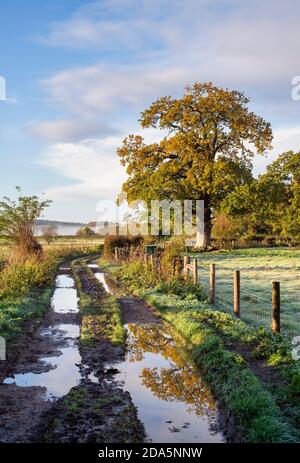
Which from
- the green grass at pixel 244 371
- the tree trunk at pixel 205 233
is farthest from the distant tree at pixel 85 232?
the green grass at pixel 244 371

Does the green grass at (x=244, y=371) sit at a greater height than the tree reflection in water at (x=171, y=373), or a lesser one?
greater

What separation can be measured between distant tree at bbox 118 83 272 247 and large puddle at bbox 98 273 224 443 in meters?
30.0

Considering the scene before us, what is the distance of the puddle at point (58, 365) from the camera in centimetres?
813

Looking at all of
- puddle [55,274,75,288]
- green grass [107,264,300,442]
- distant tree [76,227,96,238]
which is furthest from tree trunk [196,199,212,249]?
distant tree [76,227,96,238]

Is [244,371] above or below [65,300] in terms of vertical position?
above

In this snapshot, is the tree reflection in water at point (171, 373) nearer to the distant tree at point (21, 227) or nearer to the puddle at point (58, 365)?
the puddle at point (58, 365)

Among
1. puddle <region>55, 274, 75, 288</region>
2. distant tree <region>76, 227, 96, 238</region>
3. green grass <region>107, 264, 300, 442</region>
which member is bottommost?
puddle <region>55, 274, 75, 288</region>

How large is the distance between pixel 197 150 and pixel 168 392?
35.2 meters

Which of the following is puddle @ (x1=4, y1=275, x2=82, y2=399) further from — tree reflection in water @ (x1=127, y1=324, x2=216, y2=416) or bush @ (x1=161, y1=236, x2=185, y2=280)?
bush @ (x1=161, y1=236, x2=185, y2=280)

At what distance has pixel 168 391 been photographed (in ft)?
26.2

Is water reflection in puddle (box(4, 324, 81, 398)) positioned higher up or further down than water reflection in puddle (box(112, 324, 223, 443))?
higher up

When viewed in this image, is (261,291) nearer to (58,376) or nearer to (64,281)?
(64,281)

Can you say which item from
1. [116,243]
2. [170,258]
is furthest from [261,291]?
[116,243]

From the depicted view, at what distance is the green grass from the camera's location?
6.10m
